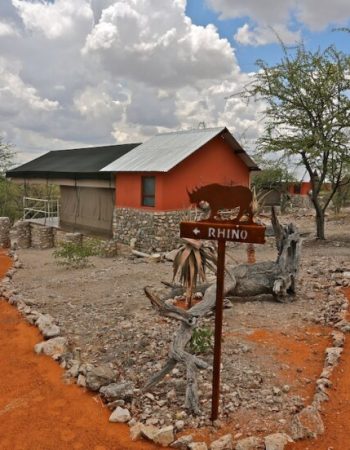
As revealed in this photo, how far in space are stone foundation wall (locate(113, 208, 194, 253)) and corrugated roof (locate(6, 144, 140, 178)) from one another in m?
2.75

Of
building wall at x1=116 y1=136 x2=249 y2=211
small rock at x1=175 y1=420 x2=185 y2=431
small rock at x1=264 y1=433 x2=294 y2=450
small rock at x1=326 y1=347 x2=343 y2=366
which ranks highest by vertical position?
building wall at x1=116 y1=136 x2=249 y2=211

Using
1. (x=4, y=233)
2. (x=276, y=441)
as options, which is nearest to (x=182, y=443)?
(x=276, y=441)

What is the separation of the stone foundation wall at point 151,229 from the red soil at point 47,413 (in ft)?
29.5

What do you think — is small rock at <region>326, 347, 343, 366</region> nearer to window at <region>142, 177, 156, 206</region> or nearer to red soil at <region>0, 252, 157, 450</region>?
red soil at <region>0, 252, 157, 450</region>

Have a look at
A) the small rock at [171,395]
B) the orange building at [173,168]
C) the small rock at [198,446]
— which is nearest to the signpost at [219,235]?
the small rock at [198,446]

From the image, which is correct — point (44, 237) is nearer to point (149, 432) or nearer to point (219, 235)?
point (149, 432)

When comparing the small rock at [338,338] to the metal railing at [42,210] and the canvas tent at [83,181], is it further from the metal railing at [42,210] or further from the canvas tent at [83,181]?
the metal railing at [42,210]

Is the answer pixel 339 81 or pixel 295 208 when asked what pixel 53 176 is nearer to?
pixel 339 81

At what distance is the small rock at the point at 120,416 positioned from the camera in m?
4.73

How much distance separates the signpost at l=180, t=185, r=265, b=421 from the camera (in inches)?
170

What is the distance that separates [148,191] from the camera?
15984 mm

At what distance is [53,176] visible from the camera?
2056 centimetres

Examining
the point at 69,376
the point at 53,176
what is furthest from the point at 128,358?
the point at 53,176

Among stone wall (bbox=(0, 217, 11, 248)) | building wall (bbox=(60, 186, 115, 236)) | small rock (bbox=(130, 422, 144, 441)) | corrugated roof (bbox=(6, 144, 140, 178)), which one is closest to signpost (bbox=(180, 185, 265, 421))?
small rock (bbox=(130, 422, 144, 441))
